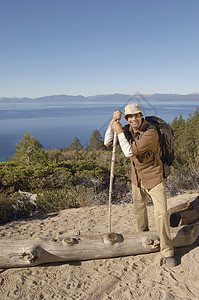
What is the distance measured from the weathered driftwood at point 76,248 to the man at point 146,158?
433 millimetres

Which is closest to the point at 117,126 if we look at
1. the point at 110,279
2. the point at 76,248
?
the point at 76,248

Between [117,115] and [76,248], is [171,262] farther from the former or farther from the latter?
[117,115]

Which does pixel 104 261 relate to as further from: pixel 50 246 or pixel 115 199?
pixel 115 199

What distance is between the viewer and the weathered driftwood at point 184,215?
4.64 meters

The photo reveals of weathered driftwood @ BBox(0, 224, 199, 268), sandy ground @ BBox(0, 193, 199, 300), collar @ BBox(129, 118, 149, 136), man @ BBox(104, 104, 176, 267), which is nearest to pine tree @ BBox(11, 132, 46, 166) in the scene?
weathered driftwood @ BBox(0, 224, 199, 268)

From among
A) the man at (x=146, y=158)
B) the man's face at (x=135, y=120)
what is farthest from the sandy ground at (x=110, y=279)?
the man's face at (x=135, y=120)

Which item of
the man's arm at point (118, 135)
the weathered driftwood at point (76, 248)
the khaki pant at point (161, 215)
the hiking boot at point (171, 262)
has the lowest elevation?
the hiking boot at point (171, 262)

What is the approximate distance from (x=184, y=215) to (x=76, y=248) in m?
2.21

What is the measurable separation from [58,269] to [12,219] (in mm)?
3337

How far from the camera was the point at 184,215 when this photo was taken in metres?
4.67

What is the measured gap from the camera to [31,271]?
364 centimetres

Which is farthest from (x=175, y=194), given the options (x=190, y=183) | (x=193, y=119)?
(x=193, y=119)

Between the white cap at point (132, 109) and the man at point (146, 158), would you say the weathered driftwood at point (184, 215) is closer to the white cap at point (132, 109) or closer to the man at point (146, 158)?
the man at point (146, 158)

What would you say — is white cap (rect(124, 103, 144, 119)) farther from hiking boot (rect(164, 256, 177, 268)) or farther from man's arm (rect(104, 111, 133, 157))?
hiking boot (rect(164, 256, 177, 268))
